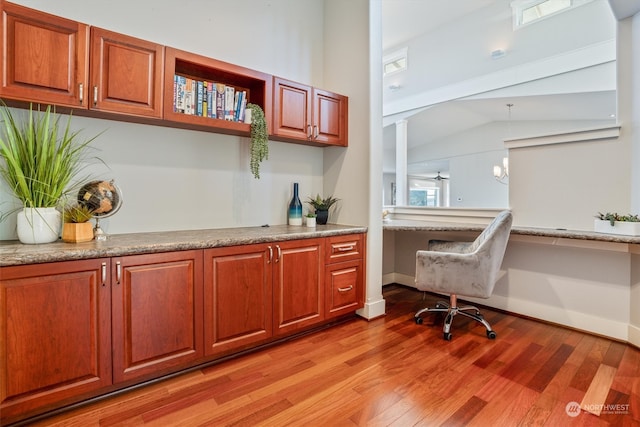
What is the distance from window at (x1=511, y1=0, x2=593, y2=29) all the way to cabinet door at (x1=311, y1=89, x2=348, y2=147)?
133 inches

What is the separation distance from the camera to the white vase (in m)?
1.60

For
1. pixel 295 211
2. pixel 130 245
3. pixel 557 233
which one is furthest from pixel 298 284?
pixel 557 233

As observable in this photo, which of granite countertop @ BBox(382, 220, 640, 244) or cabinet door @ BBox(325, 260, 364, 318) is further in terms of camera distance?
cabinet door @ BBox(325, 260, 364, 318)

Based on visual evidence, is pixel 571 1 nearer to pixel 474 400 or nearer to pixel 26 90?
pixel 474 400

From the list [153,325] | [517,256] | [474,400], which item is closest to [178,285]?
[153,325]

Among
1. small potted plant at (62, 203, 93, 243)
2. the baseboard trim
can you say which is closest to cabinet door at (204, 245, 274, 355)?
small potted plant at (62, 203, 93, 243)

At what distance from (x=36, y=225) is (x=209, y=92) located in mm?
1281

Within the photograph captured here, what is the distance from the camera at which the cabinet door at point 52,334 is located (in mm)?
1360

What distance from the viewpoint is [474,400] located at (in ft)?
5.47

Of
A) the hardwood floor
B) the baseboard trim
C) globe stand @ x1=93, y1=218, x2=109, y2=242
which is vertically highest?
globe stand @ x1=93, y1=218, x2=109, y2=242

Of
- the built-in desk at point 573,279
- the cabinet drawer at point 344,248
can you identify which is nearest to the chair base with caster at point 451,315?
the built-in desk at point 573,279

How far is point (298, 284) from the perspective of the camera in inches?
91.2

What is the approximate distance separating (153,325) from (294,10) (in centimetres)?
287

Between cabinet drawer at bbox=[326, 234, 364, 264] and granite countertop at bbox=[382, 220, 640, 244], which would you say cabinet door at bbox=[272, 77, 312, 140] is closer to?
cabinet drawer at bbox=[326, 234, 364, 264]
